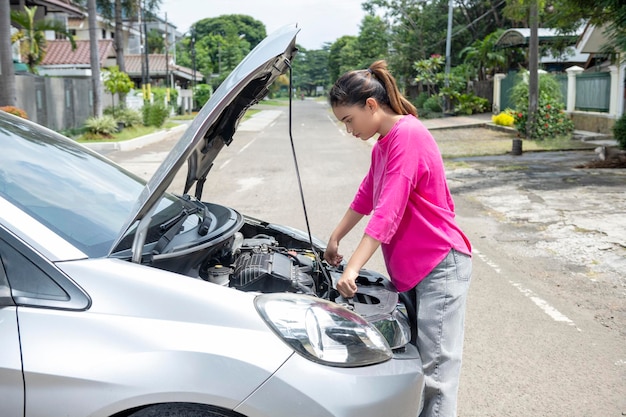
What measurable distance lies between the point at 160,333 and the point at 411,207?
1.22 metres

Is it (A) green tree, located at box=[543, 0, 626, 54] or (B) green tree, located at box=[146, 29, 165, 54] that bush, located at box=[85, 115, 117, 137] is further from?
(B) green tree, located at box=[146, 29, 165, 54]

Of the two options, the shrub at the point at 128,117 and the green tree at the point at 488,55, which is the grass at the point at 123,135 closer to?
the shrub at the point at 128,117

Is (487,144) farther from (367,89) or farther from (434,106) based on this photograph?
(367,89)

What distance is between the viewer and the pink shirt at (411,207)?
2.72m

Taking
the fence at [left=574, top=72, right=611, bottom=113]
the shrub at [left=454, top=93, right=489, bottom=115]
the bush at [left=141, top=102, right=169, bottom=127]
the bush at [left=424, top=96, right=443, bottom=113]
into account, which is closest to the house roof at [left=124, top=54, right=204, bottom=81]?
the bush at [left=424, top=96, right=443, bottom=113]

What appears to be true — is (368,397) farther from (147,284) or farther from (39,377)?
(39,377)

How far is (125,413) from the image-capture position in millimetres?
2158

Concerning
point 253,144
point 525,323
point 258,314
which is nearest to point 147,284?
point 258,314

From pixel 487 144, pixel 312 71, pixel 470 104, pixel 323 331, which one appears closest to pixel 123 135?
pixel 487 144

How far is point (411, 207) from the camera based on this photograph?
2859 millimetres

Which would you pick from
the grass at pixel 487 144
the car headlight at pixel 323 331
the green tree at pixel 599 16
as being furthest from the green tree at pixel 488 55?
the car headlight at pixel 323 331

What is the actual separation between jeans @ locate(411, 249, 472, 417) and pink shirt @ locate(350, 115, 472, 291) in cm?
6

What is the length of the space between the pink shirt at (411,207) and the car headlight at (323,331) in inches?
16.4

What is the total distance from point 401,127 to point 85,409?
5.19ft
